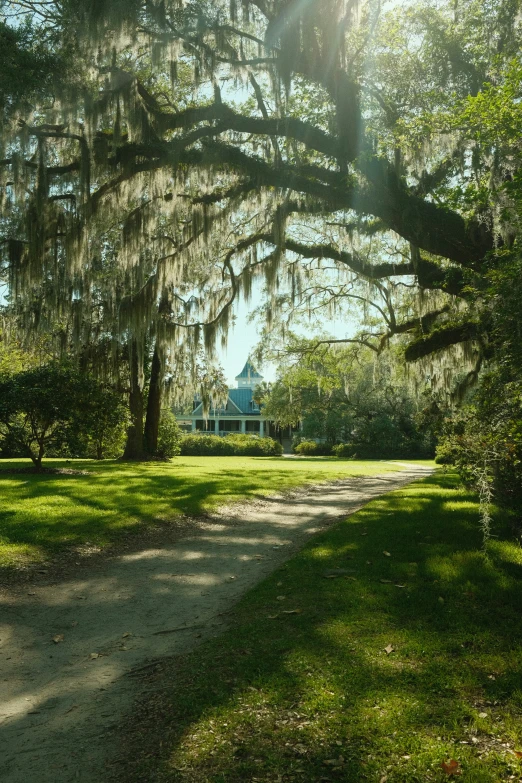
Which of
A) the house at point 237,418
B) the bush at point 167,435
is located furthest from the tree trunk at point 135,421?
the house at point 237,418

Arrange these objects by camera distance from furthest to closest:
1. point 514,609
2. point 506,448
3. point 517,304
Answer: point 506,448
point 517,304
point 514,609

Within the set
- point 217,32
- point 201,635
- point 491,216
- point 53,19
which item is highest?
point 53,19

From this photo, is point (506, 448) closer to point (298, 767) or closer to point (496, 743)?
point (496, 743)

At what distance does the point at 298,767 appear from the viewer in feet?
9.50

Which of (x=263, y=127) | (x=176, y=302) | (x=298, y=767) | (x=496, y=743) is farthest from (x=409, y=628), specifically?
(x=176, y=302)

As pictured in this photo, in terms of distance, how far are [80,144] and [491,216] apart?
7.36 m

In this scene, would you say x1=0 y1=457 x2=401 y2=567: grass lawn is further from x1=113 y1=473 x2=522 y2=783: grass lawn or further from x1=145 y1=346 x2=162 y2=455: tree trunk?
x1=145 y1=346 x2=162 y2=455: tree trunk

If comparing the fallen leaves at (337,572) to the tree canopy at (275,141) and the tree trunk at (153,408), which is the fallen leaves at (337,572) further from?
the tree trunk at (153,408)

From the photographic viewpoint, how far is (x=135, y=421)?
75.7ft

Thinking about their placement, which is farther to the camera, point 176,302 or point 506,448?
point 176,302

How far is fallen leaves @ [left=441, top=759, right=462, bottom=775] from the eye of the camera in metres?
2.86

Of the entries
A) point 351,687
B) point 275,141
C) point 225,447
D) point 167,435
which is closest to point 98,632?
point 351,687

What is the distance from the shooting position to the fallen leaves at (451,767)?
2865 mm

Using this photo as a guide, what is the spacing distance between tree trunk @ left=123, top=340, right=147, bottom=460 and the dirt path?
1403cm
